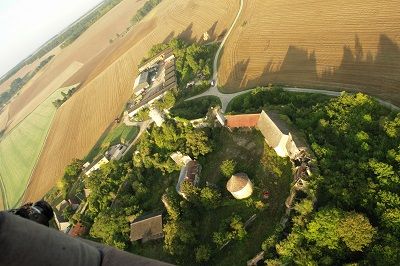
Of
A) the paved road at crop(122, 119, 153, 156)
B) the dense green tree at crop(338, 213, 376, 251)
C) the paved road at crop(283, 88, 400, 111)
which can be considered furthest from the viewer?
the paved road at crop(122, 119, 153, 156)

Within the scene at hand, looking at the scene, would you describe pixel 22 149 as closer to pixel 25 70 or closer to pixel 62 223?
pixel 62 223

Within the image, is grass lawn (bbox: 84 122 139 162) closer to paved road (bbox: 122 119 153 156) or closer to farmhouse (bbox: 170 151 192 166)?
paved road (bbox: 122 119 153 156)

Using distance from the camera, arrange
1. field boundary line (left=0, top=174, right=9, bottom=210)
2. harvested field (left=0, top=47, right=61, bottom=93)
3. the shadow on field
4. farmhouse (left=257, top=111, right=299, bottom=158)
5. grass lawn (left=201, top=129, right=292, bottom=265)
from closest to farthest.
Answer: grass lawn (left=201, top=129, right=292, bottom=265) → farmhouse (left=257, top=111, right=299, bottom=158) → the shadow on field → field boundary line (left=0, top=174, right=9, bottom=210) → harvested field (left=0, top=47, right=61, bottom=93)

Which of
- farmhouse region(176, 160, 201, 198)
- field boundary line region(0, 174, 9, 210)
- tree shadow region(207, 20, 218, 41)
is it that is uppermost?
tree shadow region(207, 20, 218, 41)

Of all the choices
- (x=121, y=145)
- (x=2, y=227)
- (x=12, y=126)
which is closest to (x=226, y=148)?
(x=121, y=145)

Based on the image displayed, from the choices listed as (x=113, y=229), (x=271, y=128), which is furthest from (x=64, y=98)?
(x=271, y=128)

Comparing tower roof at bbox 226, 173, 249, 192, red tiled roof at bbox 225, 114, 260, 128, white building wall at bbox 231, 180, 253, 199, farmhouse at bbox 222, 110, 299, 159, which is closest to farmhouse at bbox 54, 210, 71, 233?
tower roof at bbox 226, 173, 249, 192
